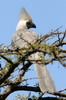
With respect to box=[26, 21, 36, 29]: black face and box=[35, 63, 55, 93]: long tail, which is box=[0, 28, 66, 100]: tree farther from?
box=[26, 21, 36, 29]: black face

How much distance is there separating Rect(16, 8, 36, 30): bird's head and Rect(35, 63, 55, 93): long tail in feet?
6.96

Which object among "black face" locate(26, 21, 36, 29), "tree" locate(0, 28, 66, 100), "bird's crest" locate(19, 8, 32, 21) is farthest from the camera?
"black face" locate(26, 21, 36, 29)

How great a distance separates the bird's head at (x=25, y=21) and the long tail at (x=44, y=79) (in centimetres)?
212

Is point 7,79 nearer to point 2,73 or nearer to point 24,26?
point 2,73

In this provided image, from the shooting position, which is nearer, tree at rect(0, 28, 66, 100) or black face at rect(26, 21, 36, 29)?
tree at rect(0, 28, 66, 100)

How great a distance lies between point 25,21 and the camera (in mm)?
6480

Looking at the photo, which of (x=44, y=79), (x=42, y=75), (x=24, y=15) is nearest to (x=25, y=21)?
(x=24, y=15)

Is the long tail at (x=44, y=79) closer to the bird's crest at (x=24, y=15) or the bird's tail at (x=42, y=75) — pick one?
the bird's tail at (x=42, y=75)

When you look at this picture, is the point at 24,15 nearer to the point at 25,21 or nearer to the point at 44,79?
the point at 25,21

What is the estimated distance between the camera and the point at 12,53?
372 cm

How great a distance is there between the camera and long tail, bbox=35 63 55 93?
402 cm

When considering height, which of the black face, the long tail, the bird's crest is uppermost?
the bird's crest

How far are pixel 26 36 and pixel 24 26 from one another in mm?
1314

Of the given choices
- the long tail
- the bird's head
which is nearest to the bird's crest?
the bird's head
